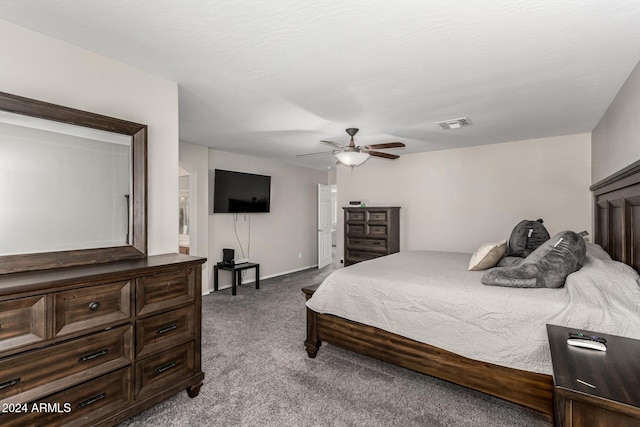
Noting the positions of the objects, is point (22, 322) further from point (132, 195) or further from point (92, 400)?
point (132, 195)

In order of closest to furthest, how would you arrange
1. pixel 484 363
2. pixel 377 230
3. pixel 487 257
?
pixel 484 363 < pixel 487 257 < pixel 377 230

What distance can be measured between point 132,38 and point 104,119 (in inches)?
21.8

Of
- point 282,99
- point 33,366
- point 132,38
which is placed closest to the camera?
point 33,366

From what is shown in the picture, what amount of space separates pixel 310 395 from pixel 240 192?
12.7 ft

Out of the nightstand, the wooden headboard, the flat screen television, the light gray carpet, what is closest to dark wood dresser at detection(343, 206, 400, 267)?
the flat screen television

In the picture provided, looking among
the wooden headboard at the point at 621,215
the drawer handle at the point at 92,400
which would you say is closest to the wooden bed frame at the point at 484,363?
the wooden headboard at the point at 621,215

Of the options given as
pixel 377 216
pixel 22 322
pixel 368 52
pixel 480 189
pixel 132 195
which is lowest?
pixel 22 322

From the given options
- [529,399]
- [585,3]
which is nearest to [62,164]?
[585,3]

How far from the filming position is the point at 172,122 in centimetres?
247

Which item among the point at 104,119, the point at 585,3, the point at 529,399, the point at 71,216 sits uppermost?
the point at 585,3

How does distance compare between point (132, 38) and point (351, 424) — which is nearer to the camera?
point (132, 38)

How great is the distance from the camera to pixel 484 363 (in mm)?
2100

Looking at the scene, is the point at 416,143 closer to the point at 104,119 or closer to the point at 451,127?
the point at 451,127

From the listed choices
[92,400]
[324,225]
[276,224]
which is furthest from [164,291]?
[324,225]
